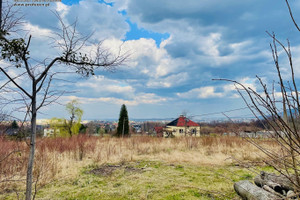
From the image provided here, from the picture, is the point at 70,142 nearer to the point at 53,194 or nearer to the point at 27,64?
the point at 53,194

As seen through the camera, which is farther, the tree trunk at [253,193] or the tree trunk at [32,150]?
the tree trunk at [253,193]

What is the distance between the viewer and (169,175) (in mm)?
5562

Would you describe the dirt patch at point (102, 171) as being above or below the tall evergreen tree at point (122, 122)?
below

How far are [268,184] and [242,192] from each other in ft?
2.22

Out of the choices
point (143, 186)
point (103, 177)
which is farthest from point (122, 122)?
point (143, 186)

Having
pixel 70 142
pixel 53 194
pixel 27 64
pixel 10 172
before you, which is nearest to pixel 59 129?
pixel 70 142

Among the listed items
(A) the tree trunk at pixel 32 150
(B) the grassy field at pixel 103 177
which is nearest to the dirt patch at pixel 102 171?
(B) the grassy field at pixel 103 177

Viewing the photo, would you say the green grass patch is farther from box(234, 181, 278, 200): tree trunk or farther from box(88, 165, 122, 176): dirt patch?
box(234, 181, 278, 200): tree trunk

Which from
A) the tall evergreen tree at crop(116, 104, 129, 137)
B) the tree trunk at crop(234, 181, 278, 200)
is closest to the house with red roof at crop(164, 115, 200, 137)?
the tall evergreen tree at crop(116, 104, 129, 137)

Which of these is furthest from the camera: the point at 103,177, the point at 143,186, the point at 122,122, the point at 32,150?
the point at 122,122

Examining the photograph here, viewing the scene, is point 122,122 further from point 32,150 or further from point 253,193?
point 32,150

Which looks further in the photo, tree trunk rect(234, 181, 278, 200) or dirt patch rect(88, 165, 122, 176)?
dirt patch rect(88, 165, 122, 176)

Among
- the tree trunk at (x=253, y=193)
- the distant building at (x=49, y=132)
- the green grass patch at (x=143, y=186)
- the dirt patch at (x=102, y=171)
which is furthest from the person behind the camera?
the dirt patch at (x=102, y=171)

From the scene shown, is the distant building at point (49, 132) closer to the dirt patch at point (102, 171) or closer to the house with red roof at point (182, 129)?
the dirt patch at point (102, 171)
